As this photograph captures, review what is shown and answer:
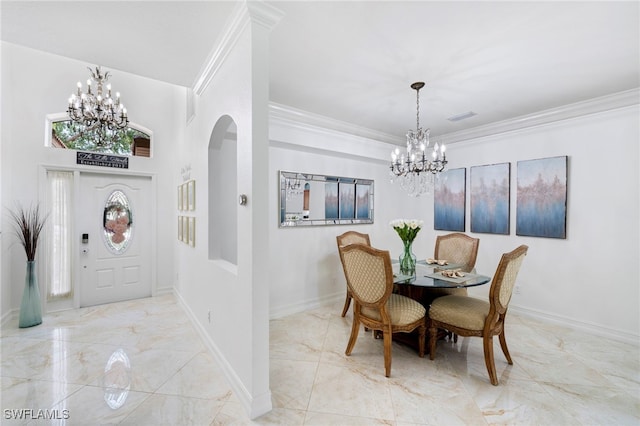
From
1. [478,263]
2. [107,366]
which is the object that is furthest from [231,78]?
[478,263]

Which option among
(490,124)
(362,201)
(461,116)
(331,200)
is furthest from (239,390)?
(490,124)

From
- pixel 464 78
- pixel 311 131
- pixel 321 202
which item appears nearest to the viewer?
pixel 464 78

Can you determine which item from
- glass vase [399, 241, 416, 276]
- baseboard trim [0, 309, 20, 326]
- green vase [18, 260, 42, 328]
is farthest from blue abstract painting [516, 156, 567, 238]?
baseboard trim [0, 309, 20, 326]

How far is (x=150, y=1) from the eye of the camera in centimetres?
173

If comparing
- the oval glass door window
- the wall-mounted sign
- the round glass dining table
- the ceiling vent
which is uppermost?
the ceiling vent

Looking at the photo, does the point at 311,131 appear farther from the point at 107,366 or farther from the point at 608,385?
the point at 608,385

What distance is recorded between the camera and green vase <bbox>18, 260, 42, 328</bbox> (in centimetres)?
319

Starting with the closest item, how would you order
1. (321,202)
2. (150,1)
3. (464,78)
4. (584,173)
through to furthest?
(150,1) → (464,78) → (584,173) → (321,202)

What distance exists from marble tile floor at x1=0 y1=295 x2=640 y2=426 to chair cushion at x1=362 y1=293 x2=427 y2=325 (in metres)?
0.44

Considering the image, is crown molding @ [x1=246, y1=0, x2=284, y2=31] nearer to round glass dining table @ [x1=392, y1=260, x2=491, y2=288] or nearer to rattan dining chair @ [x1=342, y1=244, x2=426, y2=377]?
rattan dining chair @ [x1=342, y1=244, x2=426, y2=377]

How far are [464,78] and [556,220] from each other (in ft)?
7.46

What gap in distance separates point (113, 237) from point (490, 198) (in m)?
5.77

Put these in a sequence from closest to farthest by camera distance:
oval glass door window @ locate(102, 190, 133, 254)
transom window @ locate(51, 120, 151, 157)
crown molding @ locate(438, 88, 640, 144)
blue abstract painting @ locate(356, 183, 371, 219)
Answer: crown molding @ locate(438, 88, 640, 144)
transom window @ locate(51, 120, 151, 157)
oval glass door window @ locate(102, 190, 133, 254)
blue abstract painting @ locate(356, 183, 371, 219)

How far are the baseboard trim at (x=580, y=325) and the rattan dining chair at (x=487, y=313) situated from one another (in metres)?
1.56
